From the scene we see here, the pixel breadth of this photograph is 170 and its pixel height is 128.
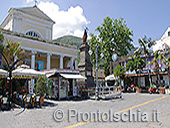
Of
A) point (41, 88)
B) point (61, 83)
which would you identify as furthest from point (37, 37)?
point (41, 88)

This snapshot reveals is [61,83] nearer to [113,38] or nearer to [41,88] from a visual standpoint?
[41,88]

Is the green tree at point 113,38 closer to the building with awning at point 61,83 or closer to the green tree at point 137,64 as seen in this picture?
the green tree at point 137,64

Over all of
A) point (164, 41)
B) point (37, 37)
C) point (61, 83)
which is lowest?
point (61, 83)

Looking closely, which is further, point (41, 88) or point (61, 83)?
point (61, 83)

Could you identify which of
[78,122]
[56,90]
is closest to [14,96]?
[56,90]

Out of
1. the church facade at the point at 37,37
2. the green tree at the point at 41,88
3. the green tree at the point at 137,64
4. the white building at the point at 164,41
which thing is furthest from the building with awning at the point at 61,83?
the white building at the point at 164,41

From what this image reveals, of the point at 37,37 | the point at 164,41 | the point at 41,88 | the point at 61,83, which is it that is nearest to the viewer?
the point at 41,88

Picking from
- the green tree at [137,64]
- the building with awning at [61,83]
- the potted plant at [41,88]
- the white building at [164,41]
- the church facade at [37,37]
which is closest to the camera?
the potted plant at [41,88]

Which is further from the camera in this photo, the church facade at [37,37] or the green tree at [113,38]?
the green tree at [113,38]

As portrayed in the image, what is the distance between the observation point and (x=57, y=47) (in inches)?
1047

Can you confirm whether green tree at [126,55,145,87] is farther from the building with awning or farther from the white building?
the building with awning

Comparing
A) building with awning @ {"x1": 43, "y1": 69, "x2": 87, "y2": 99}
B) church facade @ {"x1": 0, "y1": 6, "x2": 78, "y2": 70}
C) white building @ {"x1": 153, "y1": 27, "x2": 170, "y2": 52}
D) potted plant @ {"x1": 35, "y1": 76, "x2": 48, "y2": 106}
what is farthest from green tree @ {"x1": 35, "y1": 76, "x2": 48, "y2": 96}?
white building @ {"x1": 153, "y1": 27, "x2": 170, "y2": 52}

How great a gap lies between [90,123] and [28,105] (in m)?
5.63

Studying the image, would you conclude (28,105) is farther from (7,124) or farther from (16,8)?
(16,8)
